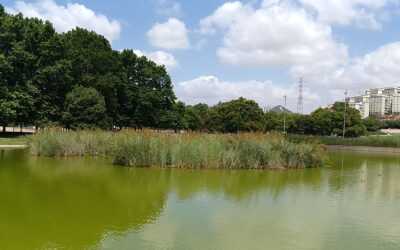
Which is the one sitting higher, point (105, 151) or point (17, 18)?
point (17, 18)

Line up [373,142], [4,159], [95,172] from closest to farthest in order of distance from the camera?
[95,172] < [4,159] < [373,142]

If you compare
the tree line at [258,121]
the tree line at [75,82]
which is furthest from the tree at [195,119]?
the tree line at [75,82]

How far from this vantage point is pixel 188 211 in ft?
30.6

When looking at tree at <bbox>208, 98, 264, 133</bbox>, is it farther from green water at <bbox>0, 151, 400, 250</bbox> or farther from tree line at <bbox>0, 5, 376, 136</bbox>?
green water at <bbox>0, 151, 400, 250</bbox>

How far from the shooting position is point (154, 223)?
8125 millimetres

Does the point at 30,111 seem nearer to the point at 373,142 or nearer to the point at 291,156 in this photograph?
the point at 291,156

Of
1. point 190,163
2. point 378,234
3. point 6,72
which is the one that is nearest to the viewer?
point 378,234

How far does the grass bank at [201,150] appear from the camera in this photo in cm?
1741

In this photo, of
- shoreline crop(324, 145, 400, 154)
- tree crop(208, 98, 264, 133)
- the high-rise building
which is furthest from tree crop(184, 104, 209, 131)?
the high-rise building

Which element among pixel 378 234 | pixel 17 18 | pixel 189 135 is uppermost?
pixel 17 18

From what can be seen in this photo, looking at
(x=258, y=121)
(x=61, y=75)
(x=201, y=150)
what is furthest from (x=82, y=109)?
(x=258, y=121)

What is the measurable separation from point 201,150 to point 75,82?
928 inches

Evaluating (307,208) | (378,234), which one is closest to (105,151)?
(307,208)

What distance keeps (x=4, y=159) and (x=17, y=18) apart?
62.8ft
